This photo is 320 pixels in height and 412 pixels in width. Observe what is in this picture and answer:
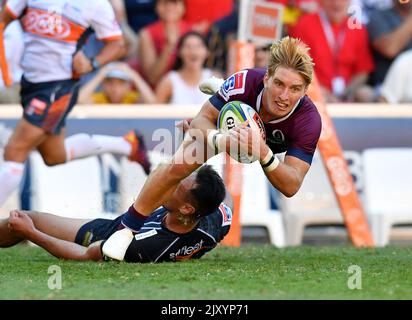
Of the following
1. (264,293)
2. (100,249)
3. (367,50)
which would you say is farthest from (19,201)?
(264,293)

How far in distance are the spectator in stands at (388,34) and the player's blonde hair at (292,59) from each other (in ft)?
20.3

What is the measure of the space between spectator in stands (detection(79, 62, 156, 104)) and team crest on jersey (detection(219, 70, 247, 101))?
16.1 ft

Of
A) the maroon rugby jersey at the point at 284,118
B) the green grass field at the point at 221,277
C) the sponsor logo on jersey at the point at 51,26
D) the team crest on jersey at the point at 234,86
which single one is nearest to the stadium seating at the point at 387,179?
the green grass field at the point at 221,277

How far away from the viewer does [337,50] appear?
1340 cm

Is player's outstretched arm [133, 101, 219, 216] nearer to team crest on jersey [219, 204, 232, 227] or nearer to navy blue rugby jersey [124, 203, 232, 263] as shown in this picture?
navy blue rugby jersey [124, 203, 232, 263]

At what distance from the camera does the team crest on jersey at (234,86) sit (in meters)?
7.99

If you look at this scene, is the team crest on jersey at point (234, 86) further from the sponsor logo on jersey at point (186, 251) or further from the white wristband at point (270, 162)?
the sponsor logo on jersey at point (186, 251)

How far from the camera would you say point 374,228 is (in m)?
12.2

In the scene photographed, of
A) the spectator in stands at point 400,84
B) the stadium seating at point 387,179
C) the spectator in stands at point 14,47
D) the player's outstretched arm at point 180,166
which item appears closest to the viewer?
the player's outstretched arm at point 180,166

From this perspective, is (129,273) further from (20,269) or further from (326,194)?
(326,194)

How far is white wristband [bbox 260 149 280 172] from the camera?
739cm

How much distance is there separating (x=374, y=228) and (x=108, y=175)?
3.13 meters

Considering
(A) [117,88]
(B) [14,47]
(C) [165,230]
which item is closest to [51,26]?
(B) [14,47]

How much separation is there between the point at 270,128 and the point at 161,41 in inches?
224
